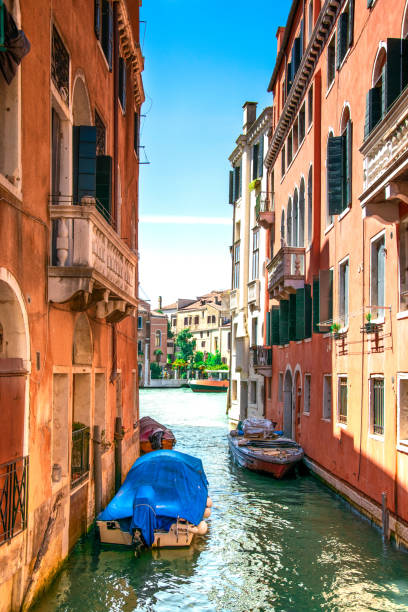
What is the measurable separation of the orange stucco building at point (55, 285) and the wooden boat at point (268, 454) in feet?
17.4

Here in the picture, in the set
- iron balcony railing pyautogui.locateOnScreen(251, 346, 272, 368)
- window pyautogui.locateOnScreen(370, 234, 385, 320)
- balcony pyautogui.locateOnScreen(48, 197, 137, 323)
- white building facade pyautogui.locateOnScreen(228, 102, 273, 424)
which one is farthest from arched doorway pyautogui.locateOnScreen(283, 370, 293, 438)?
balcony pyautogui.locateOnScreen(48, 197, 137, 323)

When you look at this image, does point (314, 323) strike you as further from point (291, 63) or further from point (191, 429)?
point (191, 429)

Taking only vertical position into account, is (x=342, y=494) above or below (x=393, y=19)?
below

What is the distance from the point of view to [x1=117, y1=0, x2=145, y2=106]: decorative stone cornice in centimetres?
1551

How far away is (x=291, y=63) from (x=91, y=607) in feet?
64.3

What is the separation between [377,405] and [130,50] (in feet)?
34.5

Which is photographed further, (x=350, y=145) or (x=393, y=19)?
(x=350, y=145)

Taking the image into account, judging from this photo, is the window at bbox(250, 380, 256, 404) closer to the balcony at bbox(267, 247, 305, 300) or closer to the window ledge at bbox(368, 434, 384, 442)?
the balcony at bbox(267, 247, 305, 300)

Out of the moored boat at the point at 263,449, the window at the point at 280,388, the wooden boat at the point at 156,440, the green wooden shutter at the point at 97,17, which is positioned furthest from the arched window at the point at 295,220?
the green wooden shutter at the point at 97,17

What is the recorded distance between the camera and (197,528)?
11617 mm

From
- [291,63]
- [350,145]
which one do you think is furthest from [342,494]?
[291,63]

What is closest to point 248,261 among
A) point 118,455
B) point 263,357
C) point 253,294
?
point 253,294

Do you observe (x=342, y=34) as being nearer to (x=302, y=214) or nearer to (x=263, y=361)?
(x=302, y=214)

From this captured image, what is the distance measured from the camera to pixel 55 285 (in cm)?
904
